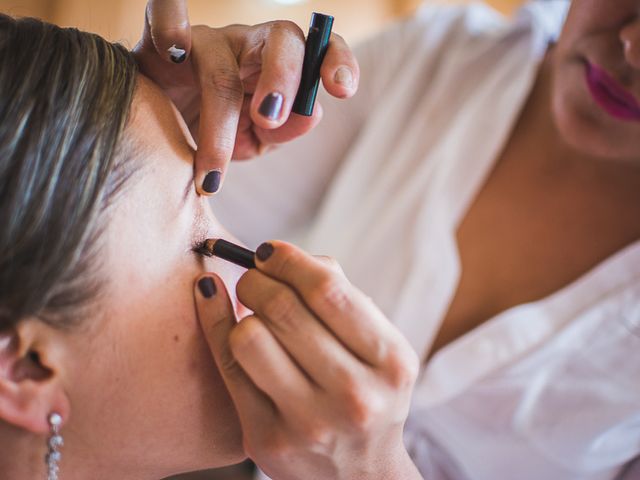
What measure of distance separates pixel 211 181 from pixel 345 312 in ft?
0.74

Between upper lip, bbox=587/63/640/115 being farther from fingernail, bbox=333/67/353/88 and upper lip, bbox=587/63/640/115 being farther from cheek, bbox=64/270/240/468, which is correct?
cheek, bbox=64/270/240/468

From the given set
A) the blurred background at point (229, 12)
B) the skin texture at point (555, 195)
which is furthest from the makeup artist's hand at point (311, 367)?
the skin texture at point (555, 195)


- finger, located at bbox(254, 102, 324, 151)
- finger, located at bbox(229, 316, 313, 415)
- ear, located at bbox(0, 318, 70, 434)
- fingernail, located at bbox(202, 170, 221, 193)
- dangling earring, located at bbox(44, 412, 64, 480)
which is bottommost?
dangling earring, located at bbox(44, 412, 64, 480)

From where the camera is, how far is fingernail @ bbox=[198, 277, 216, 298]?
64 cm

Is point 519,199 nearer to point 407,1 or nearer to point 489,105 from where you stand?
point 489,105

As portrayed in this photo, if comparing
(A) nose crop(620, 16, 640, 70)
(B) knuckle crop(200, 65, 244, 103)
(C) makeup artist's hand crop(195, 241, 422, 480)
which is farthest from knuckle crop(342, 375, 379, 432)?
(A) nose crop(620, 16, 640, 70)

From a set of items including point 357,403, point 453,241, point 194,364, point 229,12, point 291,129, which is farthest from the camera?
point 229,12

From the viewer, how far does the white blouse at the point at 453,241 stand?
0.99 meters

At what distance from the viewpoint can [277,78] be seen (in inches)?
25.3

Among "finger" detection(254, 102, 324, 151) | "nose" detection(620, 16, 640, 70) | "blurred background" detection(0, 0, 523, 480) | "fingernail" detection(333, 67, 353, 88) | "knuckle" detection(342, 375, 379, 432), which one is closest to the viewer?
"knuckle" detection(342, 375, 379, 432)

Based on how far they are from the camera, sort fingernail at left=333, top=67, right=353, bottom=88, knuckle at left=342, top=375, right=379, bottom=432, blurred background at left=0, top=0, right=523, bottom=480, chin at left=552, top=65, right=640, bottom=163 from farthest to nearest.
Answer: blurred background at left=0, top=0, right=523, bottom=480 < chin at left=552, top=65, right=640, bottom=163 < fingernail at left=333, top=67, right=353, bottom=88 < knuckle at left=342, top=375, right=379, bottom=432

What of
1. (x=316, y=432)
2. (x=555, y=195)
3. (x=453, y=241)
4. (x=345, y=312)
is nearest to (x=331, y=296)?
(x=345, y=312)

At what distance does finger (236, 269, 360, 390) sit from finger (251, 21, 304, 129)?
0.17 m

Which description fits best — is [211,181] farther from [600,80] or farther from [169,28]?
[600,80]
